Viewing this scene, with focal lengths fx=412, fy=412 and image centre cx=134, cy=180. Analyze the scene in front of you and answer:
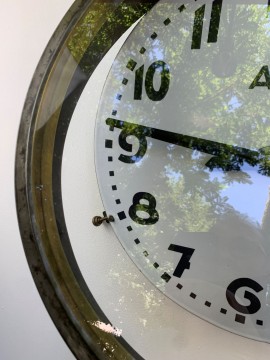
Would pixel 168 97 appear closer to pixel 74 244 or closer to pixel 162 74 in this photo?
pixel 162 74

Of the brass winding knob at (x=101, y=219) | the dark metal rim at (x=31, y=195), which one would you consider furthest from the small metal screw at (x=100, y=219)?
the dark metal rim at (x=31, y=195)

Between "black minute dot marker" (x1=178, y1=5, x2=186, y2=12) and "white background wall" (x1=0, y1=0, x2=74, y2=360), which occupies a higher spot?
"black minute dot marker" (x1=178, y1=5, x2=186, y2=12)

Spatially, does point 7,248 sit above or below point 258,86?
below

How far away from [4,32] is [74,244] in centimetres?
46

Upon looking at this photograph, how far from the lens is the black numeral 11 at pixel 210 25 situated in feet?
1.96

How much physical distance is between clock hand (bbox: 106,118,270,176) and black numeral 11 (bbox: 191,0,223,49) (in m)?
0.14

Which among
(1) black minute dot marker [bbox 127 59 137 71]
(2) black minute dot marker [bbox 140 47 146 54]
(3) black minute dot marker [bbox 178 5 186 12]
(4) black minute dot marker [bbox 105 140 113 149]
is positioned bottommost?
(4) black minute dot marker [bbox 105 140 113 149]

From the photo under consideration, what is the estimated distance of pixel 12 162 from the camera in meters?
0.81

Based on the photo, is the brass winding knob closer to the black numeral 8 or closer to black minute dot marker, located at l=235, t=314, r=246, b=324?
the black numeral 8

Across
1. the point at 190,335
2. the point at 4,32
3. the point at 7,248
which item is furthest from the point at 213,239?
the point at 4,32

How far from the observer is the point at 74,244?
73cm

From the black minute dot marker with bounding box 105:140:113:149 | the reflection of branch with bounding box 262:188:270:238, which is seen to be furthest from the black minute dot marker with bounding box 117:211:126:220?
the reflection of branch with bounding box 262:188:270:238

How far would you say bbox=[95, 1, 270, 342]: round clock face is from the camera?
568mm

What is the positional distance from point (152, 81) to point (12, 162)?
337 millimetres
